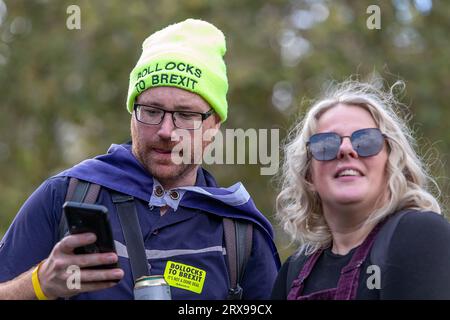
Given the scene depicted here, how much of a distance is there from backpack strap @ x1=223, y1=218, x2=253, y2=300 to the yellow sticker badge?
0.48ft

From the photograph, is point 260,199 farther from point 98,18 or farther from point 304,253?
point 304,253

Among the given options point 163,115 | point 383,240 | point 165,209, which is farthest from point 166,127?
point 383,240

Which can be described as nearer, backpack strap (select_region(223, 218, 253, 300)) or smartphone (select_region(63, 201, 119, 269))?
smartphone (select_region(63, 201, 119, 269))

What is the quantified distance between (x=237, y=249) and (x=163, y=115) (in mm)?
662

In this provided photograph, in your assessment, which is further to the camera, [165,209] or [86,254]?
[165,209]

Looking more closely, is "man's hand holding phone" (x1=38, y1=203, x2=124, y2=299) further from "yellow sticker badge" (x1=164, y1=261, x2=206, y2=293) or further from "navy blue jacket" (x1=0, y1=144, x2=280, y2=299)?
"yellow sticker badge" (x1=164, y1=261, x2=206, y2=293)

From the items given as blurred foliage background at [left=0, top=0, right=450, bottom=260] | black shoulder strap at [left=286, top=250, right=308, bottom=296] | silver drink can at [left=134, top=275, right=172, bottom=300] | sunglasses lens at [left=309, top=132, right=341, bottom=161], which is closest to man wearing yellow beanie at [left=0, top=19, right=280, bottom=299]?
silver drink can at [left=134, top=275, right=172, bottom=300]

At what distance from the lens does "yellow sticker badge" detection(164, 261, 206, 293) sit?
154 inches

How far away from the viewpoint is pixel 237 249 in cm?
411

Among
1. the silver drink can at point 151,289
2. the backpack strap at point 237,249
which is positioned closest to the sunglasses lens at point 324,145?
the backpack strap at point 237,249

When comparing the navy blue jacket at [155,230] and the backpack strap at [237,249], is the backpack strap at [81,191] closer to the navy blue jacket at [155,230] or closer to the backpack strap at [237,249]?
the navy blue jacket at [155,230]

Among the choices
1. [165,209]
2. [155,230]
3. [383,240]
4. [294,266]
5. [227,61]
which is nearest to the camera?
[383,240]

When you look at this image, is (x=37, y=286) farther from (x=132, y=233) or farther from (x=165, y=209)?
(x=165, y=209)

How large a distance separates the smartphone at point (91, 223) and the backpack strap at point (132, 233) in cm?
46
